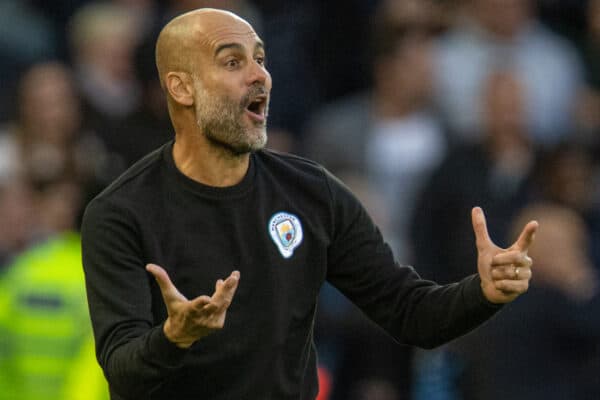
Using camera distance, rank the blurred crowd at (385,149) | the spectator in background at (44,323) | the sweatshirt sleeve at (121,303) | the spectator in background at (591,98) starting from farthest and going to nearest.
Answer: the spectator in background at (591,98), the blurred crowd at (385,149), the spectator in background at (44,323), the sweatshirt sleeve at (121,303)

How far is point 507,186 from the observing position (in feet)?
26.9

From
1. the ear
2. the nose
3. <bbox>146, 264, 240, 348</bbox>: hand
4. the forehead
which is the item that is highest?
the forehead

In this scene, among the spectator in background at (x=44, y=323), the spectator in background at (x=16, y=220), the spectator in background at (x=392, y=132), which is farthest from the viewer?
the spectator in background at (x=392, y=132)

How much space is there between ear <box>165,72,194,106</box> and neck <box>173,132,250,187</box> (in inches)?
4.1

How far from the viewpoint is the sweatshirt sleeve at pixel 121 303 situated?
161 inches

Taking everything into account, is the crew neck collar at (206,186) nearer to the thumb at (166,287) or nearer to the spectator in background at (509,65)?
the thumb at (166,287)

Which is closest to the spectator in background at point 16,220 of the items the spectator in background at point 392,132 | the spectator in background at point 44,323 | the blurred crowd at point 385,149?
the blurred crowd at point 385,149

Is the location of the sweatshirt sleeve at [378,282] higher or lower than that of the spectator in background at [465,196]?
higher

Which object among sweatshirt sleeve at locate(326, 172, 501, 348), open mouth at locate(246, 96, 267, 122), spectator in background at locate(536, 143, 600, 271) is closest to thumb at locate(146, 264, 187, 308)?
open mouth at locate(246, 96, 267, 122)

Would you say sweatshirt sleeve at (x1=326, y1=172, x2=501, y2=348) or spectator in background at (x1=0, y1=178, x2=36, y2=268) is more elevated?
sweatshirt sleeve at (x1=326, y1=172, x2=501, y2=348)

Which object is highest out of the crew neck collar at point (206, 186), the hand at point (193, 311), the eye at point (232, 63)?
the eye at point (232, 63)

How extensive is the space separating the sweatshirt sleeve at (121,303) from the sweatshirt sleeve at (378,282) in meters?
0.63

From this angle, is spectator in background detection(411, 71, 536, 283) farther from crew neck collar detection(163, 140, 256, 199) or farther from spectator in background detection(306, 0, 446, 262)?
crew neck collar detection(163, 140, 256, 199)

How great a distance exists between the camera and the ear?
180 inches
